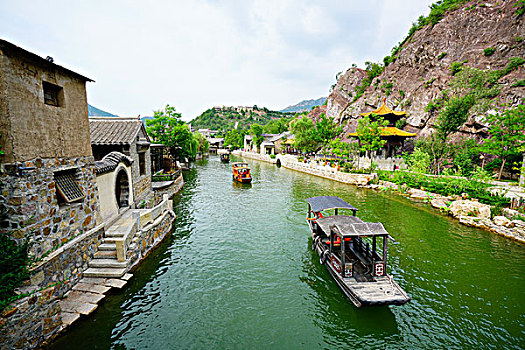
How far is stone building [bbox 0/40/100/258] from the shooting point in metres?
6.49

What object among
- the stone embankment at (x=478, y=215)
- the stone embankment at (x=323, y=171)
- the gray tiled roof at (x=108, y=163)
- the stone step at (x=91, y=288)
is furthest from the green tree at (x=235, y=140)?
the stone step at (x=91, y=288)

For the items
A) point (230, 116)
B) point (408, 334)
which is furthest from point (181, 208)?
point (230, 116)

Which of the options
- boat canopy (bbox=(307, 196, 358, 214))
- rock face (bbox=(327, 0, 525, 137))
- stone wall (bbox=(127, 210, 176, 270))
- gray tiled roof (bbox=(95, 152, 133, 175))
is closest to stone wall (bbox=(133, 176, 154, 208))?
stone wall (bbox=(127, 210, 176, 270))

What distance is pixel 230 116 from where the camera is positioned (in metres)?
169

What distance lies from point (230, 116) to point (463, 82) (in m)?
146

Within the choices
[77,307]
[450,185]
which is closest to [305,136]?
[450,185]

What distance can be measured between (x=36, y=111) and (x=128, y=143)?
323 inches

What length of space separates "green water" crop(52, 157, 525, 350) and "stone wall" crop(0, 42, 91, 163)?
18.5 ft

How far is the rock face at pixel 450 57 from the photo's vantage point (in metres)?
36.5

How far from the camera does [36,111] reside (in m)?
7.40

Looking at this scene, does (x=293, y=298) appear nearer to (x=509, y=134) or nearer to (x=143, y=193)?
(x=143, y=193)

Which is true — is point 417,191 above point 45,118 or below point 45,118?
below

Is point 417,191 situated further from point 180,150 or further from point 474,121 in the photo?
point 180,150

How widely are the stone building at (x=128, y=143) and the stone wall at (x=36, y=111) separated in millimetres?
6178
